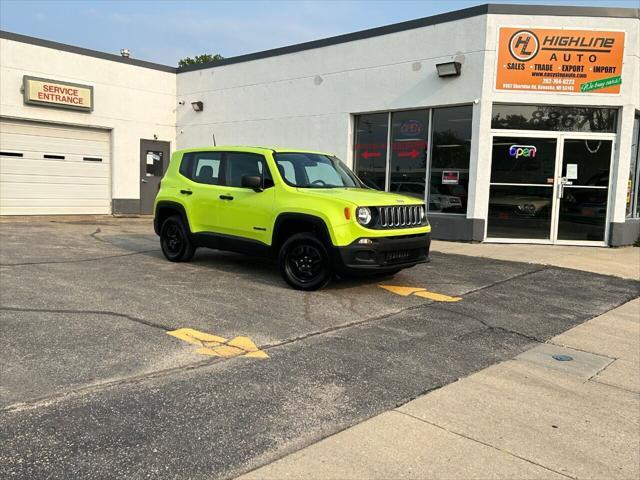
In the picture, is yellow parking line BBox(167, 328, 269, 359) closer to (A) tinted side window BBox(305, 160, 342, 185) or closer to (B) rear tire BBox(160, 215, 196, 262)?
(A) tinted side window BBox(305, 160, 342, 185)

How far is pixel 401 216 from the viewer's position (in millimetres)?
7152

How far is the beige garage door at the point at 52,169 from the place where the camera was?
1631cm

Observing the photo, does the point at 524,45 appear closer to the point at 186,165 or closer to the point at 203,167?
the point at 203,167

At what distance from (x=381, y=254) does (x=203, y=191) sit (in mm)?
3180

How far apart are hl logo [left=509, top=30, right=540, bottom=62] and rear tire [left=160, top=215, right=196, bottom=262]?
324 inches

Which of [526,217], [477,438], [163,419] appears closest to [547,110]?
[526,217]

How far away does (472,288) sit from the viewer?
768cm

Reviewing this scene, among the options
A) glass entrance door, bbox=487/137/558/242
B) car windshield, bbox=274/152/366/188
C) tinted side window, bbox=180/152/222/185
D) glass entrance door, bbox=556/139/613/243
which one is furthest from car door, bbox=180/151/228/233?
glass entrance door, bbox=556/139/613/243

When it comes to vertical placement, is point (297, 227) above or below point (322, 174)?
below

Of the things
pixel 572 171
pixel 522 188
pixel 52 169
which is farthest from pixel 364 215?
pixel 52 169

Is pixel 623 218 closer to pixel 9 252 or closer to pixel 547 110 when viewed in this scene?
pixel 547 110

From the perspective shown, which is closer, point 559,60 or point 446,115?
point 559,60

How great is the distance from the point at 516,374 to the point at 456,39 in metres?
10.2

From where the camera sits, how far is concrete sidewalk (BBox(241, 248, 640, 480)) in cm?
302
